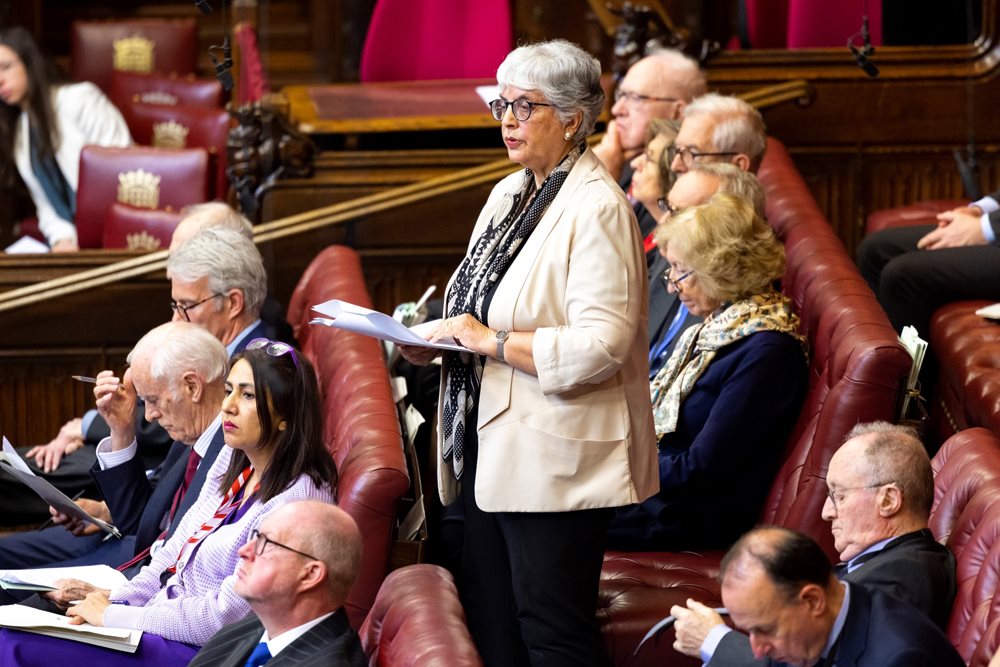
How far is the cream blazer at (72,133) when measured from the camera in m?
5.80

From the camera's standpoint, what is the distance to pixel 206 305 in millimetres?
3750

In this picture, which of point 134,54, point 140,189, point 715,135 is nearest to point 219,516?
point 715,135

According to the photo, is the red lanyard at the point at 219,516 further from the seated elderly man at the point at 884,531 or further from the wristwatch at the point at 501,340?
the seated elderly man at the point at 884,531

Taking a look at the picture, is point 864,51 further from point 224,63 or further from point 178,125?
point 178,125

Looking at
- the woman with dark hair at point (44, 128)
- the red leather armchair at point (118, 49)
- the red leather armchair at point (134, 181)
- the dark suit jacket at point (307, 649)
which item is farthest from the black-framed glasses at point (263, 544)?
the red leather armchair at point (118, 49)

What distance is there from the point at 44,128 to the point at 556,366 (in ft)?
12.9

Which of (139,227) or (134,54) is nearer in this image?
(139,227)

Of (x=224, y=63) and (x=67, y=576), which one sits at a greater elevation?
(x=224, y=63)

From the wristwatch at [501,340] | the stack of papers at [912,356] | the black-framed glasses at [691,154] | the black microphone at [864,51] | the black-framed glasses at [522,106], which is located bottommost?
the stack of papers at [912,356]

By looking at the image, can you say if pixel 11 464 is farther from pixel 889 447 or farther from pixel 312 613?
pixel 889 447

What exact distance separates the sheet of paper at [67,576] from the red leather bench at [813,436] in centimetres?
104

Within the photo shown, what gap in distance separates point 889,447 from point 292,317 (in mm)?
2388

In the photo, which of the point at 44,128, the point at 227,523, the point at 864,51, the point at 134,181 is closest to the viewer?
the point at 227,523

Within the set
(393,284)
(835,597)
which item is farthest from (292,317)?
(835,597)
